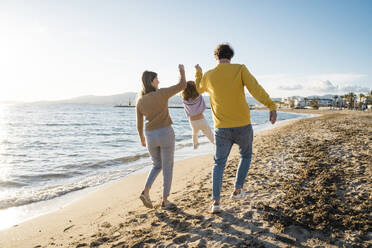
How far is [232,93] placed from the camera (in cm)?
297

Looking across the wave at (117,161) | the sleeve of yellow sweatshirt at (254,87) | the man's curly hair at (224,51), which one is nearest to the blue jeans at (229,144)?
the sleeve of yellow sweatshirt at (254,87)

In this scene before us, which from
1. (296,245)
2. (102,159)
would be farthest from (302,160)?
(102,159)

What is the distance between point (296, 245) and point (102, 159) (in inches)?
336

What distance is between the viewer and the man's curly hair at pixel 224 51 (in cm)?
310

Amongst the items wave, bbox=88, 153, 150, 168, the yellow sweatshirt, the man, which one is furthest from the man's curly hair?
wave, bbox=88, 153, 150, 168

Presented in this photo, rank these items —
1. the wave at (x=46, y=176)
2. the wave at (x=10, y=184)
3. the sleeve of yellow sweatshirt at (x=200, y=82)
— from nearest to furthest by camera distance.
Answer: the sleeve of yellow sweatshirt at (x=200, y=82)
the wave at (x=10, y=184)
the wave at (x=46, y=176)

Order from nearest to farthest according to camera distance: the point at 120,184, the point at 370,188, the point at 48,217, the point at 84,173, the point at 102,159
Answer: the point at 370,188
the point at 48,217
the point at 120,184
the point at 84,173
the point at 102,159

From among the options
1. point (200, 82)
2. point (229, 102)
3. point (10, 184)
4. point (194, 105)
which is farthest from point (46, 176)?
point (229, 102)

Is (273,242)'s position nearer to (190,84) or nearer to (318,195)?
(318,195)

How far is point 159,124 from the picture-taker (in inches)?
134

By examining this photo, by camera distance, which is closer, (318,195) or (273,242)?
(273,242)

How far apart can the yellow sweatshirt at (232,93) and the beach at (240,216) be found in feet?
4.15

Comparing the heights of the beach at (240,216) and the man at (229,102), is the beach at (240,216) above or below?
below

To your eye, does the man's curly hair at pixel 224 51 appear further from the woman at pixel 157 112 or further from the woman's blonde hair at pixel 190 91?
the woman's blonde hair at pixel 190 91
